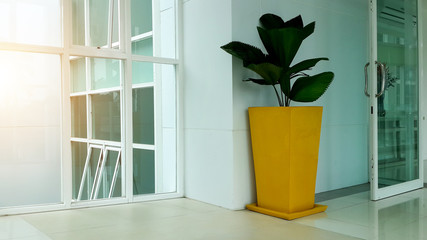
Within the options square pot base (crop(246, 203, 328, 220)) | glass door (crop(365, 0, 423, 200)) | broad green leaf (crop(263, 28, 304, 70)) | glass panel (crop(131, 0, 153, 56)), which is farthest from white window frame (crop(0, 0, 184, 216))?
glass door (crop(365, 0, 423, 200))

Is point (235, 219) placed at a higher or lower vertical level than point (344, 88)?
lower

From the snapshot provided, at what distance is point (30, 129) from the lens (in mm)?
3736

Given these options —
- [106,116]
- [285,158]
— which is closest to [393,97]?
[285,158]

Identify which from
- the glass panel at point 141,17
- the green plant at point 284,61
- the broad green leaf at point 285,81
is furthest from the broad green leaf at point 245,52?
the glass panel at point 141,17

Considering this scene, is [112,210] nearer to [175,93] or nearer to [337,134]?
[175,93]

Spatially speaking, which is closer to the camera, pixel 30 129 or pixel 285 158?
pixel 285 158

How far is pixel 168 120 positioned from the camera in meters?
4.46

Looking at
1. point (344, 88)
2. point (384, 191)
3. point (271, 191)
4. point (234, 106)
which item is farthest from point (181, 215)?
point (344, 88)

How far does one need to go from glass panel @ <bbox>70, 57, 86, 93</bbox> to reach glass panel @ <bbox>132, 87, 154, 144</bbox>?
1.74 ft

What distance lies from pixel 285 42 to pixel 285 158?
1032mm

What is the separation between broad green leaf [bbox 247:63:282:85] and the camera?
139 inches

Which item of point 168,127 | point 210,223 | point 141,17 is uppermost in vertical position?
point 141,17

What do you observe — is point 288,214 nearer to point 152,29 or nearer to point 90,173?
point 90,173

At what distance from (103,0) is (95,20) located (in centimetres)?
23
